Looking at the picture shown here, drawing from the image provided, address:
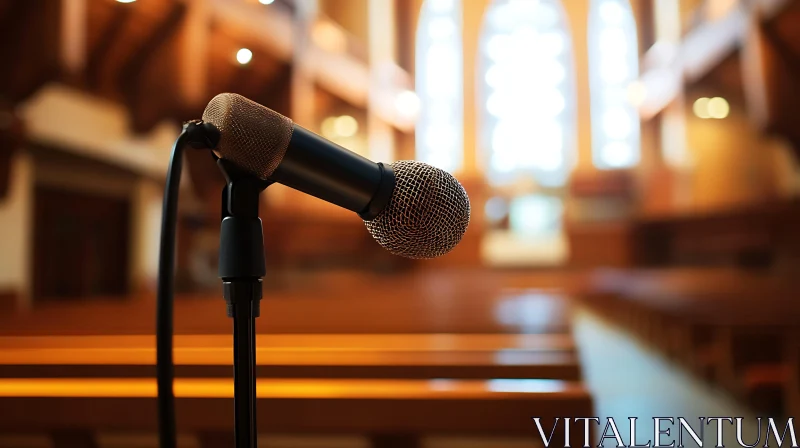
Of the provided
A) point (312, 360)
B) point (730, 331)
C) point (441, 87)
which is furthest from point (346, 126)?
point (312, 360)

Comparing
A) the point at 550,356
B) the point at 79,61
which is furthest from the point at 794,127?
the point at 79,61

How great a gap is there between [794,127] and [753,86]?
2.22ft

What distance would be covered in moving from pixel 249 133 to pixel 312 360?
2.55 ft

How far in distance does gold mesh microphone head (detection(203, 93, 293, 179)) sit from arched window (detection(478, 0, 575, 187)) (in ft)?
32.3

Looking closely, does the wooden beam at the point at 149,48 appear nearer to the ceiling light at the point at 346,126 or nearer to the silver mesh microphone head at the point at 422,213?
Answer: the silver mesh microphone head at the point at 422,213

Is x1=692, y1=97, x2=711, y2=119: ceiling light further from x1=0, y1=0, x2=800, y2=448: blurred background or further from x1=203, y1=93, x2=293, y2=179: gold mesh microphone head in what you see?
x1=203, y1=93, x2=293, y2=179: gold mesh microphone head

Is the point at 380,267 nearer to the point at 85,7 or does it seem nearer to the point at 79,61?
the point at 79,61

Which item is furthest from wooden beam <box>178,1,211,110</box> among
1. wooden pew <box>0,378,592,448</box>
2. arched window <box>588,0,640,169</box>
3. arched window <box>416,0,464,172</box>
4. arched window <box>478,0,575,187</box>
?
arched window <box>588,0,640,169</box>

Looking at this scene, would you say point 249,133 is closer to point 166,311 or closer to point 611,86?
point 166,311

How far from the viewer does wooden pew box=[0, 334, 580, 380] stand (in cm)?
106

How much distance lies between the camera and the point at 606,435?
0.87 meters

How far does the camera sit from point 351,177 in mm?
493

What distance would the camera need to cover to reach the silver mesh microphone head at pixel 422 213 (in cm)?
54

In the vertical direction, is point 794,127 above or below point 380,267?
above
